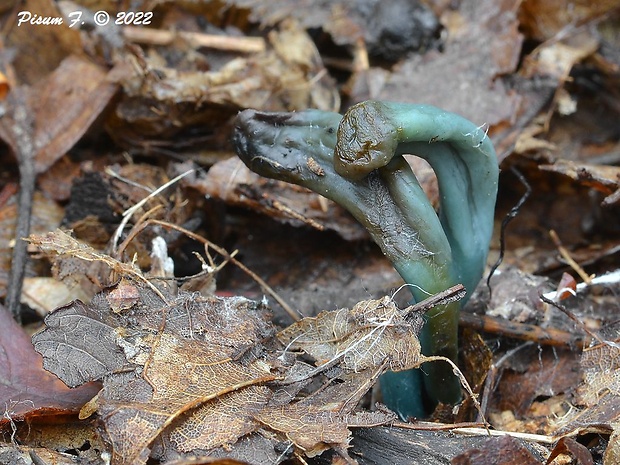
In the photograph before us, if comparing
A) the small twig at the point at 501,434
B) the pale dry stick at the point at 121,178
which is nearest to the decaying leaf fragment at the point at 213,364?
the small twig at the point at 501,434

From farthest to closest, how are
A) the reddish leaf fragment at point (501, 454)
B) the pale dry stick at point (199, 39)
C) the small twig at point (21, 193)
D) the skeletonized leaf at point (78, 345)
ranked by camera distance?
the pale dry stick at point (199, 39) < the small twig at point (21, 193) < the skeletonized leaf at point (78, 345) < the reddish leaf fragment at point (501, 454)

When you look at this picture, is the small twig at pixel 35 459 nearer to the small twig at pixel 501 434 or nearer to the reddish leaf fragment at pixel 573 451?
the small twig at pixel 501 434

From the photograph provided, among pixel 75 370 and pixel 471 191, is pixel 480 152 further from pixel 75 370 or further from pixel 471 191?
pixel 75 370

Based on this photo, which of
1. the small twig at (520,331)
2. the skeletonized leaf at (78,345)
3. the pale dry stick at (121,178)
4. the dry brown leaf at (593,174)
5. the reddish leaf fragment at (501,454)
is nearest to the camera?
the reddish leaf fragment at (501,454)

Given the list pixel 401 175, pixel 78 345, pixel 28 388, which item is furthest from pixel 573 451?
pixel 28 388

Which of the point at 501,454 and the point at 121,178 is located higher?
the point at 121,178

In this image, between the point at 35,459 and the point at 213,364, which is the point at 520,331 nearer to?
the point at 213,364
